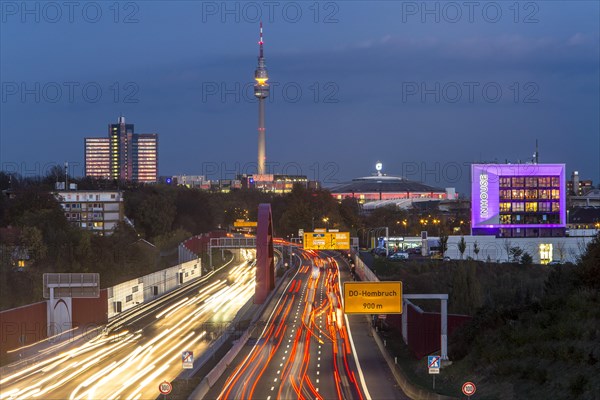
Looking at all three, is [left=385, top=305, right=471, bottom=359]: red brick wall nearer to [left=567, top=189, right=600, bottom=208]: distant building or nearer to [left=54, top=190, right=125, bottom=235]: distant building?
[left=54, top=190, right=125, bottom=235]: distant building

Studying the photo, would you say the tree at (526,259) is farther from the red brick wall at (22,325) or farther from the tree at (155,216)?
the tree at (155,216)

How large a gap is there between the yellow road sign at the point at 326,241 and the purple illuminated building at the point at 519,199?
755 inches

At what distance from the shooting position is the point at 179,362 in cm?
3662

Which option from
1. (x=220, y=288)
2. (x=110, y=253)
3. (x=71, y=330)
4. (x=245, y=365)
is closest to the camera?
(x=245, y=365)

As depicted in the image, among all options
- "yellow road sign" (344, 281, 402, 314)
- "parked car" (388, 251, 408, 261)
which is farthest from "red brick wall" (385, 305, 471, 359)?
"parked car" (388, 251, 408, 261)

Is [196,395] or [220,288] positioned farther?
[220,288]

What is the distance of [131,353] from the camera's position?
127ft

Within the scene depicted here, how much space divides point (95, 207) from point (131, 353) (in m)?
74.9

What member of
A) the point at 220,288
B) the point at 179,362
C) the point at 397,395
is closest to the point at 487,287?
the point at 220,288

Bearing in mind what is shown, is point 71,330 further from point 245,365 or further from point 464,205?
point 464,205

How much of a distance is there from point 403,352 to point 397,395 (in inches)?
382

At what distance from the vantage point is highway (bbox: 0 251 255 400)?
29.7 meters

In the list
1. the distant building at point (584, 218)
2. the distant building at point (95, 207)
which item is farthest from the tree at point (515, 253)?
the distant building at point (95, 207)

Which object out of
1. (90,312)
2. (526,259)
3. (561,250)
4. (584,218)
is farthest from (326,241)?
(584,218)
